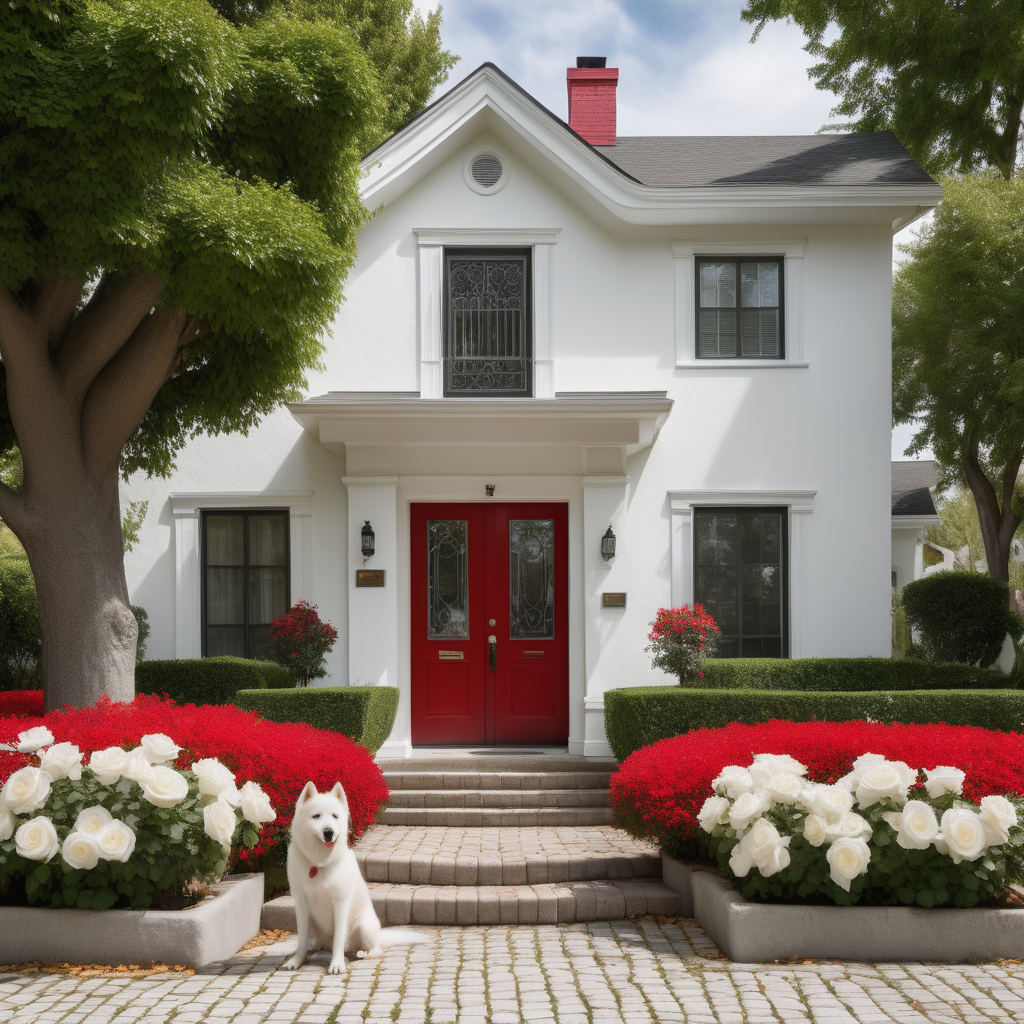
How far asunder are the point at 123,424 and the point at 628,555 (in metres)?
5.54

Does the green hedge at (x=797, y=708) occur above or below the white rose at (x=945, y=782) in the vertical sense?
below

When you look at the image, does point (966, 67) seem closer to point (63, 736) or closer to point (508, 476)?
point (508, 476)

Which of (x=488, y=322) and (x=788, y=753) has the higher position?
(x=488, y=322)

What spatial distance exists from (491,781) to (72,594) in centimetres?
422

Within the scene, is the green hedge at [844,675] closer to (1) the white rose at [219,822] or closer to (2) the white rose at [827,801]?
(2) the white rose at [827,801]

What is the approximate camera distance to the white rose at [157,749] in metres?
5.81

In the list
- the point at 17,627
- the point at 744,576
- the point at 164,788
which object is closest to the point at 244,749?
the point at 164,788

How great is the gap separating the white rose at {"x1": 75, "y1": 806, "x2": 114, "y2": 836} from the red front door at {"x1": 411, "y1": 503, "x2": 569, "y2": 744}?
5.57 metres

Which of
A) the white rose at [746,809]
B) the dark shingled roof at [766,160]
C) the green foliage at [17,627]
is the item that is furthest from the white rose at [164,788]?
the dark shingled roof at [766,160]

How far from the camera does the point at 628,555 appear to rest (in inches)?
426

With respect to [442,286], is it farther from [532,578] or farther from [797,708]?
[797,708]

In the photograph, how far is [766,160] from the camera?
39.9ft

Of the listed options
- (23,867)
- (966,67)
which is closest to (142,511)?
(23,867)

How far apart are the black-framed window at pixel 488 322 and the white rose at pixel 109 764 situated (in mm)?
6395
